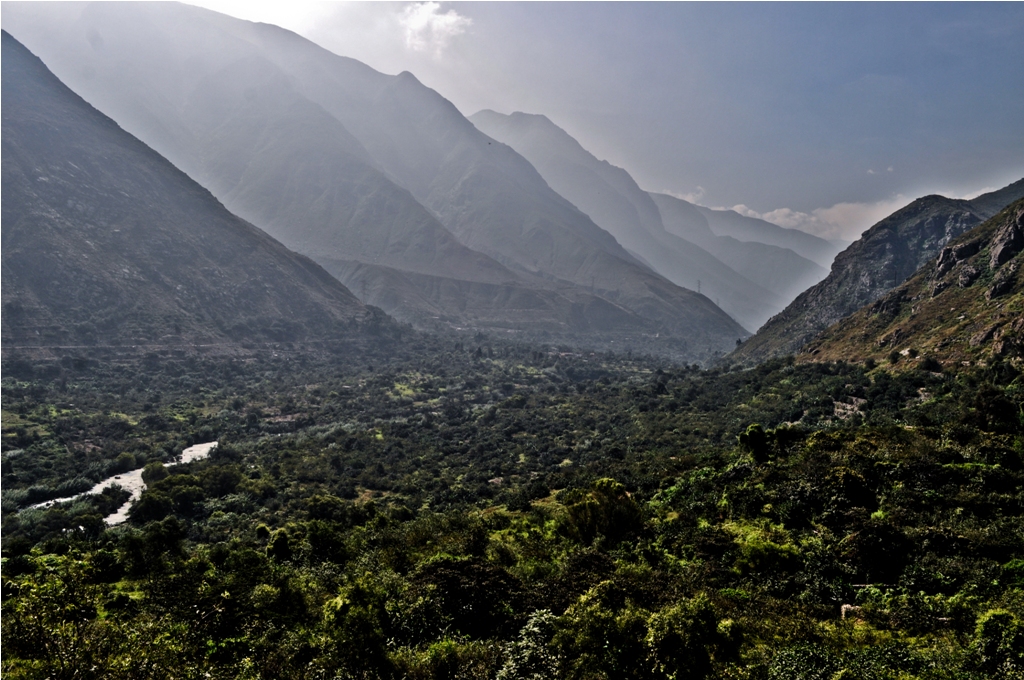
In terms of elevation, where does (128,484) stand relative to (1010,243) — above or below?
below

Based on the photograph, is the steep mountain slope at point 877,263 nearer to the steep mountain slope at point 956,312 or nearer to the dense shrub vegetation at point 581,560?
the steep mountain slope at point 956,312

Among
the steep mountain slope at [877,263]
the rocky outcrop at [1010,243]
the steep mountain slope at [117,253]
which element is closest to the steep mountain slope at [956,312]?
the rocky outcrop at [1010,243]

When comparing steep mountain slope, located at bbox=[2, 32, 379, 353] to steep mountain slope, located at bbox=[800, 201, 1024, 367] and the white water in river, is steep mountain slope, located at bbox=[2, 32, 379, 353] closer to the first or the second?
the white water in river

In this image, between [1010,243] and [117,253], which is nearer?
[1010,243]

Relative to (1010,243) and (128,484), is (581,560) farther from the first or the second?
(1010,243)

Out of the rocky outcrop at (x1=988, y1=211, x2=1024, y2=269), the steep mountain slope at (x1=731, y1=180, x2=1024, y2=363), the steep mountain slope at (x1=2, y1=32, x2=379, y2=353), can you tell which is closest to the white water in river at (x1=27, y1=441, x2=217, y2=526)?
the steep mountain slope at (x1=2, y1=32, x2=379, y2=353)

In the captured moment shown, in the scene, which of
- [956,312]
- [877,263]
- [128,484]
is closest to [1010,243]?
[956,312]
